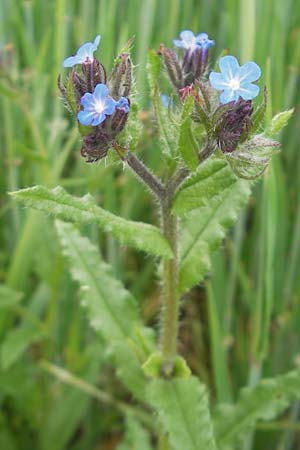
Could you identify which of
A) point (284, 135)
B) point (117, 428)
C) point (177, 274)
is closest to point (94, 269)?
point (177, 274)

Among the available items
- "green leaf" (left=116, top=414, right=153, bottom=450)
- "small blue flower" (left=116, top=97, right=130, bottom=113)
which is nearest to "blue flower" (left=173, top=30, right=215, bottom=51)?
"small blue flower" (left=116, top=97, right=130, bottom=113)

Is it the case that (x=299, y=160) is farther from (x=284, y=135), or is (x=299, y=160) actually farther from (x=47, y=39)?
(x=47, y=39)

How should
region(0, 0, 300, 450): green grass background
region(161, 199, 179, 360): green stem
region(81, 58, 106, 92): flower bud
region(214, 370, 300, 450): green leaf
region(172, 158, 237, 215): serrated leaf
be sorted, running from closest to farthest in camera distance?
1. region(81, 58, 106, 92): flower bud
2. region(172, 158, 237, 215): serrated leaf
3. region(161, 199, 179, 360): green stem
4. region(214, 370, 300, 450): green leaf
5. region(0, 0, 300, 450): green grass background

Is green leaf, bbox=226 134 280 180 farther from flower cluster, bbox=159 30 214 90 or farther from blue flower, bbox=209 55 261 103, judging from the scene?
flower cluster, bbox=159 30 214 90

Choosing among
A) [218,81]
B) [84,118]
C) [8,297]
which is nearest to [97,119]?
[84,118]

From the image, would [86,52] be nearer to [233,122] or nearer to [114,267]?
[233,122]

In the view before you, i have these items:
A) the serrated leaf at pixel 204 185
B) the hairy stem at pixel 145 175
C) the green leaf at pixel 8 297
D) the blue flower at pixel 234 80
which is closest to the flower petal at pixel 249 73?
the blue flower at pixel 234 80

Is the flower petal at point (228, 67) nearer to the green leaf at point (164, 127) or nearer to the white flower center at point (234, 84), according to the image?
the white flower center at point (234, 84)
